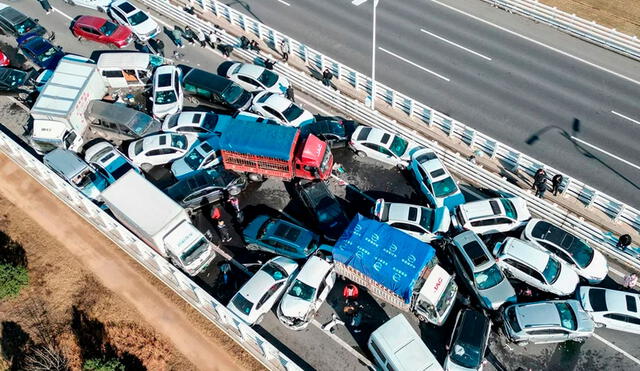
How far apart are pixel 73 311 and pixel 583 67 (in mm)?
33393

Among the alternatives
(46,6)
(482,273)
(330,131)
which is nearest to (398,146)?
(330,131)

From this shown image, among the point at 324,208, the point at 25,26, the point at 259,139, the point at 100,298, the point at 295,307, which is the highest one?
the point at 259,139

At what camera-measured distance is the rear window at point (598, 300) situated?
2362cm

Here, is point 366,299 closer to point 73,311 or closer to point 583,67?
point 73,311

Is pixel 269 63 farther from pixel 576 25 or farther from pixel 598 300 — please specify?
pixel 598 300

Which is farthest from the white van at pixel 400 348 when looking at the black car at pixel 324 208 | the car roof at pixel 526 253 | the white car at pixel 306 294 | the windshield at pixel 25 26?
the windshield at pixel 25 26

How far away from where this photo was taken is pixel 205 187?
93.1 feet

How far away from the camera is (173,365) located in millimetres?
24031

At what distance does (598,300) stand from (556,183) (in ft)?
21.1

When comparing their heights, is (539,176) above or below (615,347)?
above

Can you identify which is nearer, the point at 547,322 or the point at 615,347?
the point at 547,322

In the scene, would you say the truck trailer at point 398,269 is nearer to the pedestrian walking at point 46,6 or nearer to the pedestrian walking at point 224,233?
the pedestrian walking at point 224,233

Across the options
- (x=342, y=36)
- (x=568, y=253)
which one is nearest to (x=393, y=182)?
(x=568, y=253)

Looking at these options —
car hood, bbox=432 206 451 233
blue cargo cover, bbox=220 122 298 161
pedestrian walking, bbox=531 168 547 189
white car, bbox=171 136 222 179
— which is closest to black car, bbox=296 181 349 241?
blue cargo cover, bbox=220 122 298 161
